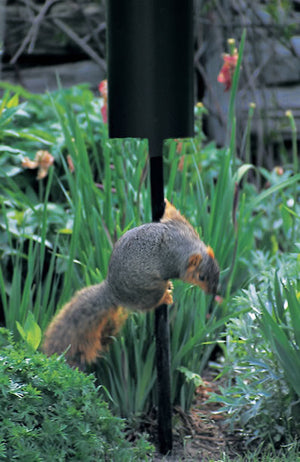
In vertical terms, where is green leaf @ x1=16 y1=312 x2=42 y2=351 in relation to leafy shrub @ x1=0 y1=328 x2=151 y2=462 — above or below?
above

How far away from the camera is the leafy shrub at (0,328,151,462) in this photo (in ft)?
4.77

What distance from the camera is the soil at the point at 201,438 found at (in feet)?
6.55

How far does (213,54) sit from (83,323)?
3478 mm

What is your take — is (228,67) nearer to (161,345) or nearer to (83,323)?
(161,345)

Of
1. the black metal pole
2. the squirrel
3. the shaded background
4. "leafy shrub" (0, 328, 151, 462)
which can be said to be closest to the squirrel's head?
the squirrel

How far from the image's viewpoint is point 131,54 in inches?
67.6

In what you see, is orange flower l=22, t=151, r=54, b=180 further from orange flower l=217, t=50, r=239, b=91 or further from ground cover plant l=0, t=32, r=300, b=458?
orange flower l=217, t=50, r=239, b=91

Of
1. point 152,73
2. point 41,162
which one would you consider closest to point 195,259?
point 152,73

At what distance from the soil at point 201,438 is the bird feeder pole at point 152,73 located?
0.77m

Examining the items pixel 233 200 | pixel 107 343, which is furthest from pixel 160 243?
pixel 233 200

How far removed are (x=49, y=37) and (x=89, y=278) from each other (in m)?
3.37

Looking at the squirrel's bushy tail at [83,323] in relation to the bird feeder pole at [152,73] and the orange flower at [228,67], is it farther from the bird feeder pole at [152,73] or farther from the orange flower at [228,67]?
the orange flower at [228,67]

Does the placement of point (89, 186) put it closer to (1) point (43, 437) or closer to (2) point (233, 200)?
(2) point (233, 200)

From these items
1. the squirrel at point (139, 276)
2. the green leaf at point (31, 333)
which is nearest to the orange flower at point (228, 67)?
the squirrel at point (139, 276)
